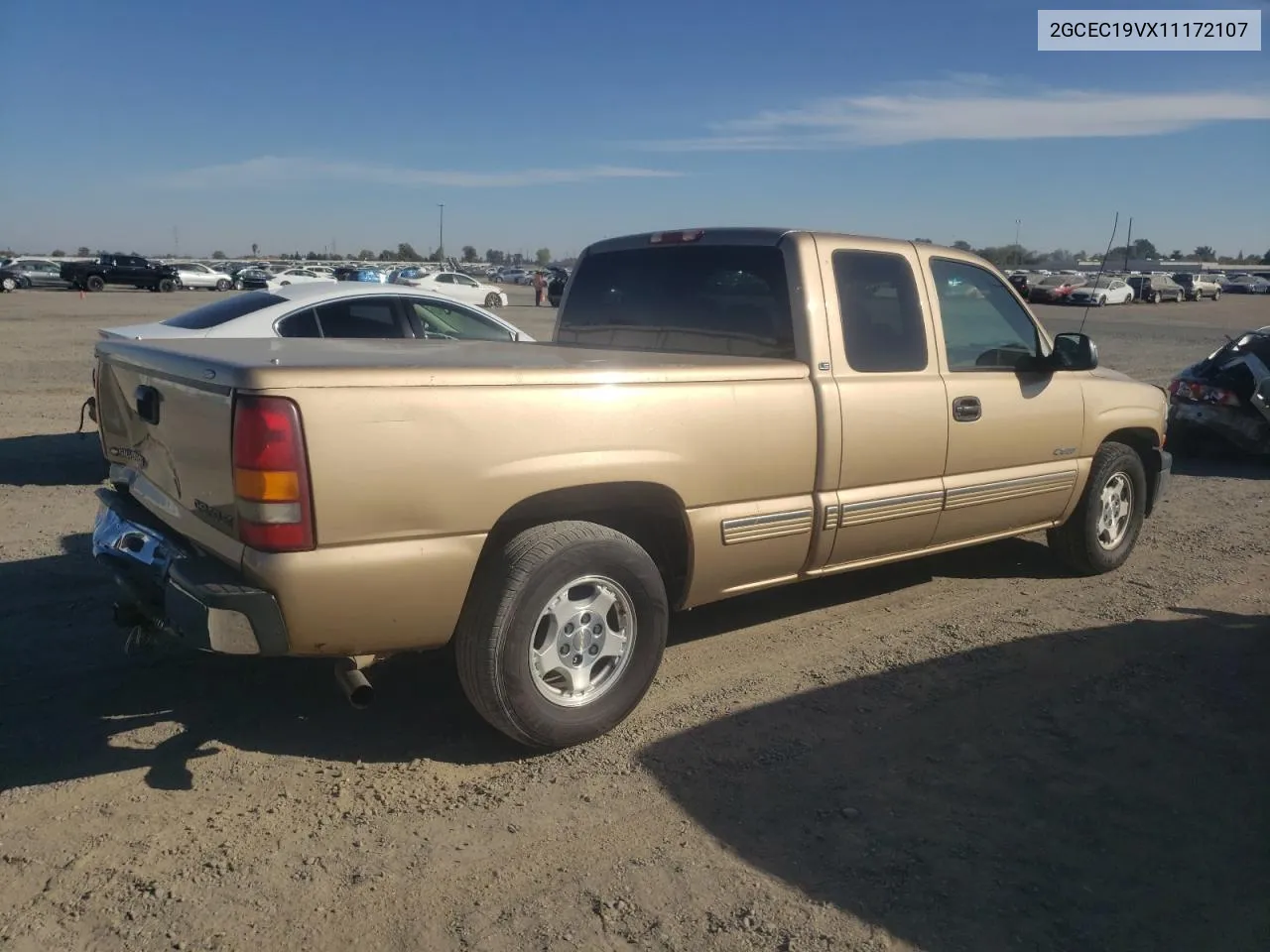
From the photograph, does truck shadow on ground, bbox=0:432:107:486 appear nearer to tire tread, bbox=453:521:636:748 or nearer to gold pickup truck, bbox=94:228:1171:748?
gold pickup truck, bbox=94:228:1171:748

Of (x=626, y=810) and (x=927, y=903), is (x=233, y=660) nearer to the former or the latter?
(x=626, y=810)

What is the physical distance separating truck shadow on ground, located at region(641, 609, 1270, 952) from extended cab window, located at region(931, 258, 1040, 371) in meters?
1.51

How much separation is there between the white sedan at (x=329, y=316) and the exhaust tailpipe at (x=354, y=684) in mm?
4717

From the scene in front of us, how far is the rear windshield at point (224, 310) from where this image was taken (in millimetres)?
7836

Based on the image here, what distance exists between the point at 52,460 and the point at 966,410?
7.42 meters

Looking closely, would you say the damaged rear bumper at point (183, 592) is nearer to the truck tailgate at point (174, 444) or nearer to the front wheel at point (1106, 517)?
the truck tailgate at point (174, 444)

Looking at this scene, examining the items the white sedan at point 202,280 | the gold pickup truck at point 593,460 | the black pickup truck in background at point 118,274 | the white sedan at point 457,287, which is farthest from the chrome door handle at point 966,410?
the white sedan at point 202,280

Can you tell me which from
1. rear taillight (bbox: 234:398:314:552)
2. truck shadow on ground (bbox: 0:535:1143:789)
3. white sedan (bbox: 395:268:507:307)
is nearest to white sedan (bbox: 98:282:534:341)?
truck shadow on ground (bbox: 0:535:1143:789)

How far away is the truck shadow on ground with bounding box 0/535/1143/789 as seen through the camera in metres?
3.80

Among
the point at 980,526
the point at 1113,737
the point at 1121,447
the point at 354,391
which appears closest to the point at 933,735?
the point at 1113,737

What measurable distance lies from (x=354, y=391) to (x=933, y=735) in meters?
2.56

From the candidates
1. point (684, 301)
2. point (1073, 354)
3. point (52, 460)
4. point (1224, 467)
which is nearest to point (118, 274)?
point (52, 460)

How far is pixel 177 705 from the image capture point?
13.7 ft

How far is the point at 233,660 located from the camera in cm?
467
